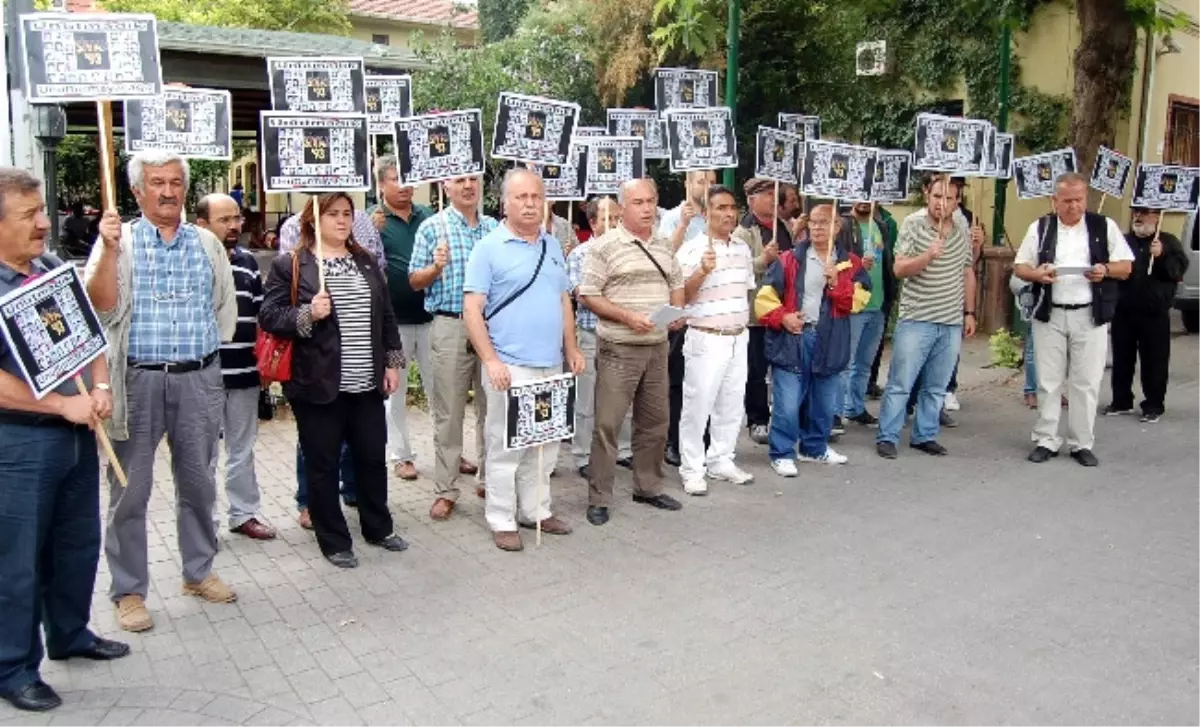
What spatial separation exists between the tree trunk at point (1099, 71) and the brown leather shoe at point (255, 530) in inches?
343

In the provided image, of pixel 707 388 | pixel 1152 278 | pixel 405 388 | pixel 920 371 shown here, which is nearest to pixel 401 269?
pixel 405 388

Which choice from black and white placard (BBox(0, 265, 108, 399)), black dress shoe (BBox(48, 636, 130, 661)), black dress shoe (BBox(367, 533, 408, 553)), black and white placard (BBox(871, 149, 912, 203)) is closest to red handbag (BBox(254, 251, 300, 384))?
black dress shoe (BBox(367, 533, 408, 553))

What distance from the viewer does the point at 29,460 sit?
3.71 metres

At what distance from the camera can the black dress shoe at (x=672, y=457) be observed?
743 centimetres

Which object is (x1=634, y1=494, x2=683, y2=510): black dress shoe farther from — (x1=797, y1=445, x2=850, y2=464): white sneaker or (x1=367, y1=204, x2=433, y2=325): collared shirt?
(x1=367, y1=204, x2=433, y2=325): collared shirt

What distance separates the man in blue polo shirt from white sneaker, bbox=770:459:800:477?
6.64ft

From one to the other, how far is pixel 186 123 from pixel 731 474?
4041 millimetres

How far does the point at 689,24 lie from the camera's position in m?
10.6

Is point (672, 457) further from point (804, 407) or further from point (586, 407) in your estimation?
point (804, 407)

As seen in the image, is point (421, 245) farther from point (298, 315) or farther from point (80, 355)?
point (80, 355)

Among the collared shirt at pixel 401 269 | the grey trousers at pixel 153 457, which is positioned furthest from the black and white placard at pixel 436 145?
the grey trousers at pixel 153 457

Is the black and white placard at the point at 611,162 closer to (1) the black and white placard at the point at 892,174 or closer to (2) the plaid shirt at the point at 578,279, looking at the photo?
(2) the plaid shirt at the point at 578,279

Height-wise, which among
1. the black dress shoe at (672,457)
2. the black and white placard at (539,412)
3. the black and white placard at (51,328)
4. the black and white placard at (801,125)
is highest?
the black and white placard at (801,125)

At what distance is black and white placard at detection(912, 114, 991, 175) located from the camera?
759cm
